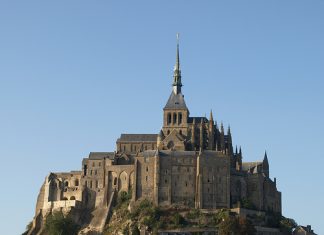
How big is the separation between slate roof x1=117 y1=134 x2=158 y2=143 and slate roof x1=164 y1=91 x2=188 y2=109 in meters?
5.98

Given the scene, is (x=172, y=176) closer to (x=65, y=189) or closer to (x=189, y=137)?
(x=189, y=137)

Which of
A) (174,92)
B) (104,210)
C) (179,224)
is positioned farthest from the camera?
(174,92)

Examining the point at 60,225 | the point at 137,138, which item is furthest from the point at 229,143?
the point at 60,225

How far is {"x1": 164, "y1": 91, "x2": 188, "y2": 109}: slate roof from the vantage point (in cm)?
14200

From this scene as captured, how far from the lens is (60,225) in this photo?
128125mm

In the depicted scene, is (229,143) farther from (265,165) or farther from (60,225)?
(60,225)

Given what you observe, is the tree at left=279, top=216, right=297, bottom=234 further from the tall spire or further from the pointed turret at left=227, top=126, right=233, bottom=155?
the tall spire

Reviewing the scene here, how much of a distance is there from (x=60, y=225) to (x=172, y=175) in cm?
1950

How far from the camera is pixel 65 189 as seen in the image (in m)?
140

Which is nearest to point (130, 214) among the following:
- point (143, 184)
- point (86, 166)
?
point (143, 184)

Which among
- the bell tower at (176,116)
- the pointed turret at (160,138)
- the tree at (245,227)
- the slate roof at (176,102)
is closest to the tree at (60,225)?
the pointed turret at (160,138)

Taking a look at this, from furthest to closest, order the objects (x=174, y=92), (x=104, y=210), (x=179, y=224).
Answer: (x=174, y=92)
(x=104, y=210)
(x=179, y=224)

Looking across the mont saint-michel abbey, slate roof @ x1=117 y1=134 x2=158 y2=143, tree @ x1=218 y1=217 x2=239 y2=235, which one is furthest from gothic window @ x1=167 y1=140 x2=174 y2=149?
tree @ x1=218 y1=217 x2=239 y2=235

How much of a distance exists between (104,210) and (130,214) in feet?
22.1
